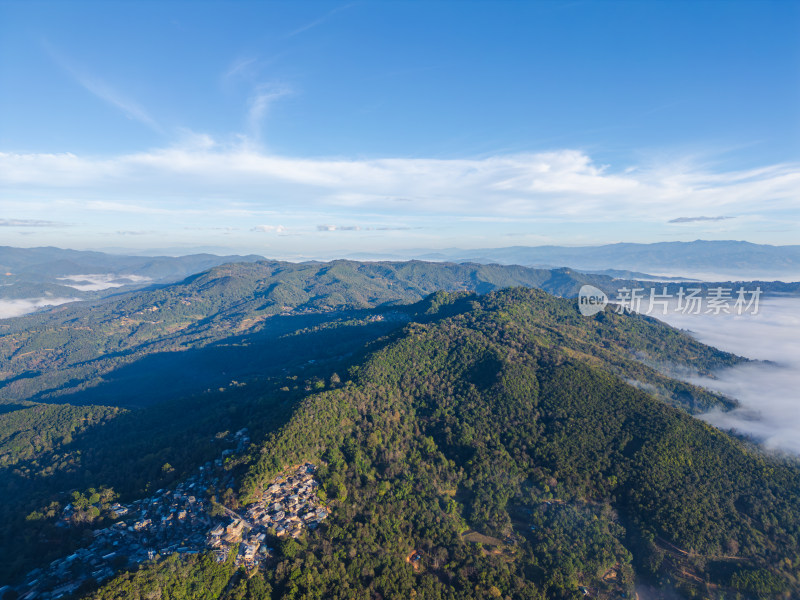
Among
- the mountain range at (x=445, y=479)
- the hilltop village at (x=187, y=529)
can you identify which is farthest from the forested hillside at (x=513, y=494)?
the hilltop village at (x=187, y=529)

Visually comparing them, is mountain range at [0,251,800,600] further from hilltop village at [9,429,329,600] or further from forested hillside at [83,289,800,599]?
hilltop village at [9,429,329,600]

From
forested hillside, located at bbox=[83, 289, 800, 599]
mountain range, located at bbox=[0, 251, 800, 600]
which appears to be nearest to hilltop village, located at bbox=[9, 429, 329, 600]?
mountain range, located at bbox=[0, 251, 800, 600]

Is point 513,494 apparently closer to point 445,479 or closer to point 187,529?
point 445,479

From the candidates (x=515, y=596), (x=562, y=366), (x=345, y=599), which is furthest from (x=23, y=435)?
(x=562, y=366)

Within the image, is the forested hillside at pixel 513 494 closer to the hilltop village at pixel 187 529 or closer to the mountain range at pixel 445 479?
the mountain range at pixel 445 479

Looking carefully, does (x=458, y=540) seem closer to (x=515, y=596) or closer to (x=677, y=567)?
(x=515, y=596)

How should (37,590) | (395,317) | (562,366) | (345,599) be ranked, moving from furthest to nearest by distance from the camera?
(395,317)
(562,366)
(345,599)
(37,590)

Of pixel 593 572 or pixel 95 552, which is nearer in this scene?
pixel 95 552

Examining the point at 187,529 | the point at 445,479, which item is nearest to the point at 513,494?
the point at 445,479
